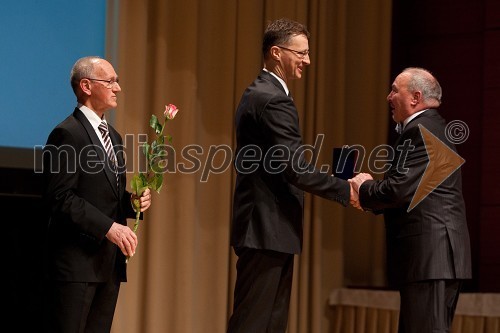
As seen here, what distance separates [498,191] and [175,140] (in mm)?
1936

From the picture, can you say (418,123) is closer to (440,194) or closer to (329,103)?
(440,194)

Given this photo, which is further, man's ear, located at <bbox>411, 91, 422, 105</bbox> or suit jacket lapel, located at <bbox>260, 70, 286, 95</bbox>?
man's ear, located at <bbox>411, 91, 422, 105</bbox>

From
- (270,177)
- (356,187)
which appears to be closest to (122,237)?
(270,177)

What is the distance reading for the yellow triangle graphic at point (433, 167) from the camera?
10.9ft

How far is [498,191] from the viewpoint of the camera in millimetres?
4965

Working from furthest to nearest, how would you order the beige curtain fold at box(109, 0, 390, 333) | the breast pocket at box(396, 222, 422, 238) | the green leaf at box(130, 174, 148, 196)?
1. the beige curtain fold at box(109, 0, 390, 333)
2. the breast pocket at box(396, 222, 422, 238)
3. the green leaf at box(130, 174, 148, 196)

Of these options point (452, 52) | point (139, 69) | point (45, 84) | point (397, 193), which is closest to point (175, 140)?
point (139, 69)

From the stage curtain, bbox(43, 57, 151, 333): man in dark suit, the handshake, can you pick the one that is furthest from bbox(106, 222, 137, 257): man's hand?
the stage curtain

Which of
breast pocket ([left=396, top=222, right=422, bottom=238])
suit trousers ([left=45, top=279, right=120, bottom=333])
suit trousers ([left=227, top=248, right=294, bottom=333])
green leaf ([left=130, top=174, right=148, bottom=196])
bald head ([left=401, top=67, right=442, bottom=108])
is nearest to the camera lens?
suit trousers ([left=45, top=279, right=120, bottom=333])

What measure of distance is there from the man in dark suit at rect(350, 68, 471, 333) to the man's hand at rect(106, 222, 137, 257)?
3.44 feet

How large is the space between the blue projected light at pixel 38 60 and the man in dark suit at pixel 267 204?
4.58ft

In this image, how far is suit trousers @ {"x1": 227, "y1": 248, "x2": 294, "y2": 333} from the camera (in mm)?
3057

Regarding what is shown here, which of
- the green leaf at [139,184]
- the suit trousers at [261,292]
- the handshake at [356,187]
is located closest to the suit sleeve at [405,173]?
the handshake at [356,187]

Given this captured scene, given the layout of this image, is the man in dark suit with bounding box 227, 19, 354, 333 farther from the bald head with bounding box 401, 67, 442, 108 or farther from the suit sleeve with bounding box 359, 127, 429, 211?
the bald head with bounding box 401, 67, 442, 108
